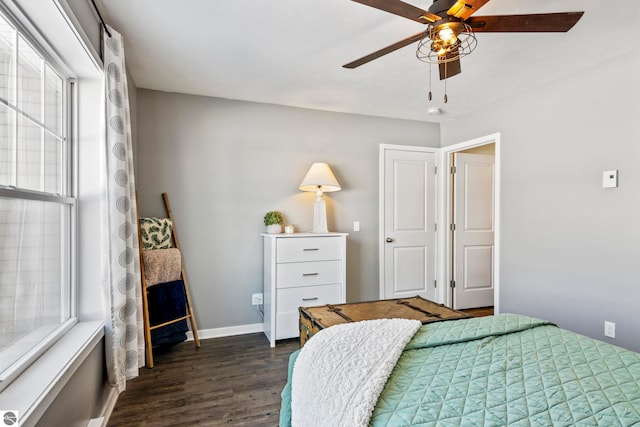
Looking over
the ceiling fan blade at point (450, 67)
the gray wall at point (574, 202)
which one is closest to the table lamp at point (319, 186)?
the ceiling fan blade at point (450, 67)

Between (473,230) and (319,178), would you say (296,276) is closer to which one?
(319,178)

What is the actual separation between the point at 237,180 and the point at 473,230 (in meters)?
2.88

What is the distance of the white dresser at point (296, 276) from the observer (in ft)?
10.3

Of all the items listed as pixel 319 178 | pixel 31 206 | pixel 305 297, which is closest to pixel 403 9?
pixel 31 206

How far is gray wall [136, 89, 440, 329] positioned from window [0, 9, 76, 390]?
1362 millimetres

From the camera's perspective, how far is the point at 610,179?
99.8 inches

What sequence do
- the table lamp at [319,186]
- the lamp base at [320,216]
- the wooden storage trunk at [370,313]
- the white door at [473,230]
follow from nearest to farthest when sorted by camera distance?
1. the wooden storage trunk at [370,313]
2. the table lamp at [319,186]
3. the lamp base at [320,216]
4. the white door at [473,230]

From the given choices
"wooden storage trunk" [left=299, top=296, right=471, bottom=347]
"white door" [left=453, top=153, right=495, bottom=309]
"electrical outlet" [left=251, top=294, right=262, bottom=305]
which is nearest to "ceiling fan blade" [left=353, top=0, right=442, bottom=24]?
"wooden storage trunk" [left=299, top=296, right=471, bottom=347]

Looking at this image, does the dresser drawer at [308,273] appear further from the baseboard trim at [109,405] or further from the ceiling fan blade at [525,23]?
the ceiling fan blade at [525,23]

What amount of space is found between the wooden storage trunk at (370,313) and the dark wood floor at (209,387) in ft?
1.76

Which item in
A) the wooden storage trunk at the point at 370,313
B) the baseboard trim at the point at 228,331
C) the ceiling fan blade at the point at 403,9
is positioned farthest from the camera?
the baseboard trim at the point at 228,331

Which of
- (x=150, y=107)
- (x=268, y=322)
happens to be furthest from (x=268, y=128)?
(x=268, y=322)

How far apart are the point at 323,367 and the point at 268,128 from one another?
9.30 ft

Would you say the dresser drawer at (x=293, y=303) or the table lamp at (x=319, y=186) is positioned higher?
the table lamp at (x=319, y=186)
